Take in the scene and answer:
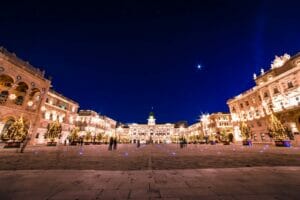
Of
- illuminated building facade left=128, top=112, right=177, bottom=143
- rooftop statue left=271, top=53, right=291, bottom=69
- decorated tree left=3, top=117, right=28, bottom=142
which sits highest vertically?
rooftop statue left=271, top=53, right=291, bottom=69

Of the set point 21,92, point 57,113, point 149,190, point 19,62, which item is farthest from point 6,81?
point 149,190

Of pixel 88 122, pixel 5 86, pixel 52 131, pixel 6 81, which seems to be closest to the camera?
pixel 6 81

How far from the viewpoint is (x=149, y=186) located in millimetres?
4324

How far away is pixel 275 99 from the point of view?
109ft

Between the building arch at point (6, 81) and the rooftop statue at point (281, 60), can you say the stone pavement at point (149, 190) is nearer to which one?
the building arch at point (6, 81)

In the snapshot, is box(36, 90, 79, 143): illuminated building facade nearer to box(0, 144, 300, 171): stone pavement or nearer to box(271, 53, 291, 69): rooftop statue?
box(0, 144, 300, 171): stone pavement

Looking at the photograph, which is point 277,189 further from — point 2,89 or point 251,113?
point 251,113

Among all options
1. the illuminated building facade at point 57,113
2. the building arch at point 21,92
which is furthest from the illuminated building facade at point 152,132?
the building arch at point 21,92

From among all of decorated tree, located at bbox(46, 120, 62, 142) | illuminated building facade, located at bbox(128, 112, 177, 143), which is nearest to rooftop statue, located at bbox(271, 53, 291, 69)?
decorated tree, located at bbox(46, 120, 62, 142)

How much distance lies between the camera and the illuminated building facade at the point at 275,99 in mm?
28675

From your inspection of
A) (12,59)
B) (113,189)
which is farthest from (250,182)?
(12,59)

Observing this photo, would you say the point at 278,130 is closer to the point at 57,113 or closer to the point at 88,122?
the point at 57,113

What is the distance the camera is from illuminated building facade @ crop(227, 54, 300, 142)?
94.1ft

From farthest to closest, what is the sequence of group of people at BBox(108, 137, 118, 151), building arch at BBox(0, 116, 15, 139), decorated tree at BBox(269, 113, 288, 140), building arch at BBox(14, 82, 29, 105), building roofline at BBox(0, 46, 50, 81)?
1. building arch at BBox(14, 82, 29, 105)
2. decorated tree at BBox(269, 113, 288, 140)
3. building arch at BBox(0, 116, 15, 139)
4. building roofline at BBox(0, 46, 50, 81)
5. group of people at BBox(108, 137, 118, 151)
